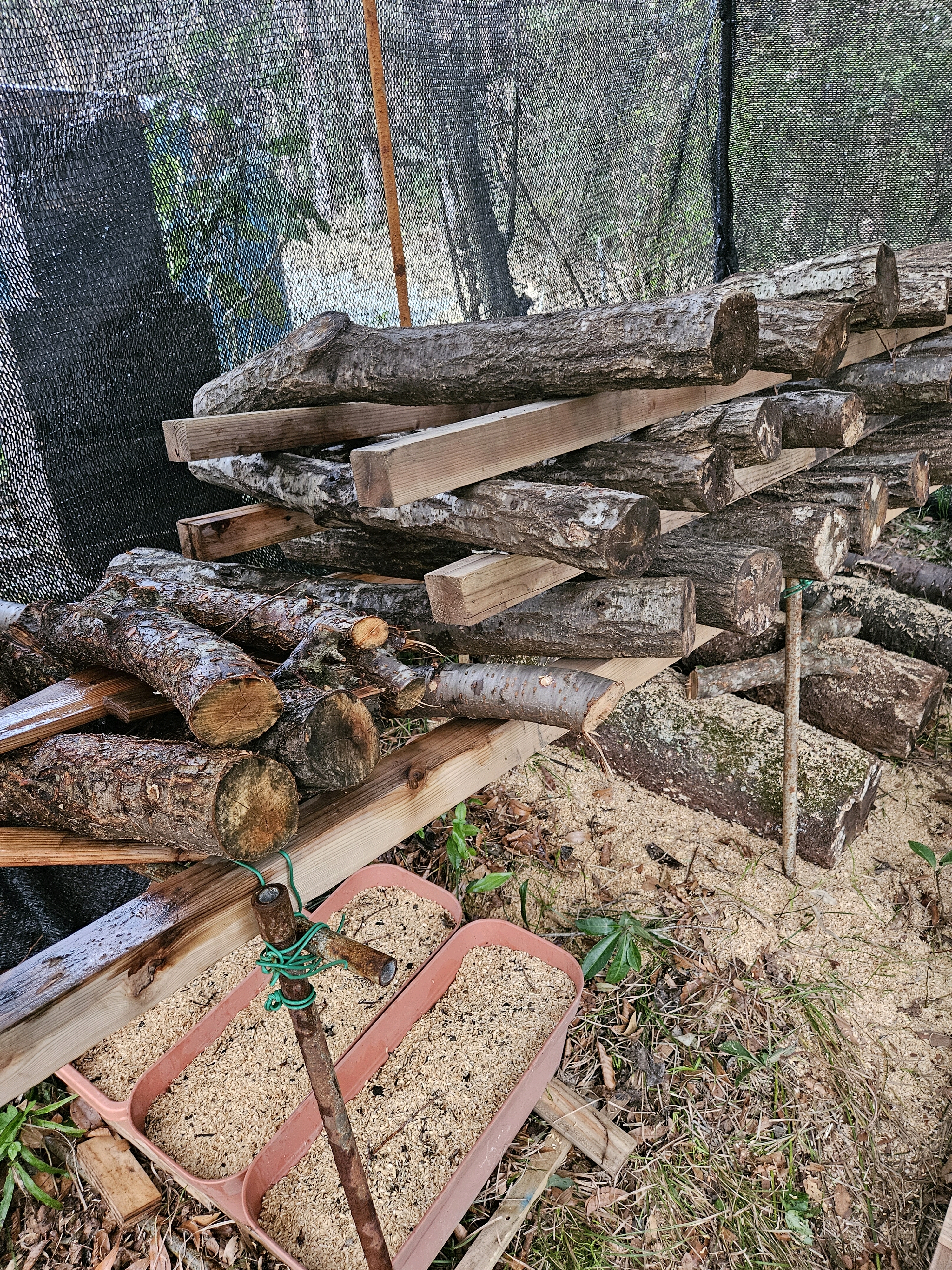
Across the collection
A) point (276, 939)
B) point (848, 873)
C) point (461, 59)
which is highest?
point (461, 59)

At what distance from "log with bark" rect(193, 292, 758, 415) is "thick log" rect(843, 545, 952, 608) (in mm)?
3227

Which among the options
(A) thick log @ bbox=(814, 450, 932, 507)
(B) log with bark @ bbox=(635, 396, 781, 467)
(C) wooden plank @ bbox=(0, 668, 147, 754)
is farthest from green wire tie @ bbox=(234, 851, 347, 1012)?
(A) thick log @ bbox=(814, 450, 932, 507)

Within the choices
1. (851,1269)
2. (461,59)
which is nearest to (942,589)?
(851,1269)

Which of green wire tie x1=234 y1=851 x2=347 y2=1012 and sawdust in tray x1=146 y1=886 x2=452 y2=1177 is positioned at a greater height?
green wire tie x1=234 y1=851 x2=347 y2=1012

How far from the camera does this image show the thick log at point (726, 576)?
7.19 ft

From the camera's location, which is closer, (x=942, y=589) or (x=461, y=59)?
(x=461, y=59)

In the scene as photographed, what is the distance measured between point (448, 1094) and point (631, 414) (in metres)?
2.15

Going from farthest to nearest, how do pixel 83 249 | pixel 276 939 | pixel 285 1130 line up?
pixel 83 249 → pixel 285 1130 → pixel 276 939

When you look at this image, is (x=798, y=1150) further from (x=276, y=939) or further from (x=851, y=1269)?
(x=276, y=939)

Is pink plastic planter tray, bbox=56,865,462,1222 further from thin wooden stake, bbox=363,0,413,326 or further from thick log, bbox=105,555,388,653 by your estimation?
thin wooden stake, bbox=363,0,413,326

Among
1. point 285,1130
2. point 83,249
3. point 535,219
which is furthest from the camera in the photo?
point 535,219

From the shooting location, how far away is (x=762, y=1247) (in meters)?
2.28

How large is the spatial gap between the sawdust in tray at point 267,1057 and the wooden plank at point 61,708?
3.83ft

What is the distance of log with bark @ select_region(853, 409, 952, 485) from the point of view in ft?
11.7
